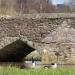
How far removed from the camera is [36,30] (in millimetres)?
15852

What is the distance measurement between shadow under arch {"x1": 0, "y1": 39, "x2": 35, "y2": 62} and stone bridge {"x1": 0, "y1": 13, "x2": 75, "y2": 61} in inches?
12.9

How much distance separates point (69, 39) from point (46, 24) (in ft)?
3.60

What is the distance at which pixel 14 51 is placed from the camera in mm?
18656

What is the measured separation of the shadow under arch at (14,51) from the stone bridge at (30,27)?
329 millimetres

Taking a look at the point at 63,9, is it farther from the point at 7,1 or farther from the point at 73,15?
the point at 73,15

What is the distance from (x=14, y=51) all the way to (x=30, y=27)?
3056 mm

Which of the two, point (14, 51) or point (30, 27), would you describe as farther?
point (14, 51)

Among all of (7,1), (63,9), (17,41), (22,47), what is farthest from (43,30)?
(7,1)

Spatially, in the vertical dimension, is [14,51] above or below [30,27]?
below

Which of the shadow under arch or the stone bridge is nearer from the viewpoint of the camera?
the stone bridge

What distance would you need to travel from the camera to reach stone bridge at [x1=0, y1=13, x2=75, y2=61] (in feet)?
51.5

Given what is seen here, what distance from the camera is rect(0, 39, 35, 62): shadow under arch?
1681 cm

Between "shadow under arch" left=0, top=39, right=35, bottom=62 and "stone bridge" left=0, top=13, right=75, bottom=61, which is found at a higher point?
"stone bridge" left=0, top=13, right=75, bottom=61

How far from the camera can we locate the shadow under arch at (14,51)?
55.2 feet
